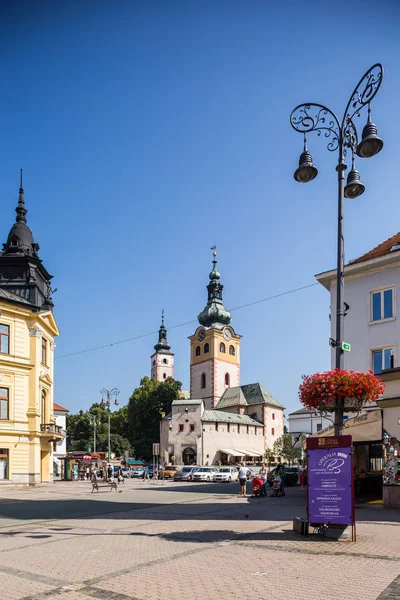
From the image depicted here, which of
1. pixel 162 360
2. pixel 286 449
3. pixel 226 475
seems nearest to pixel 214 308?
pixel 286 449

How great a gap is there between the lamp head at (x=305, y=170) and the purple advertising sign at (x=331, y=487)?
609 centimetres

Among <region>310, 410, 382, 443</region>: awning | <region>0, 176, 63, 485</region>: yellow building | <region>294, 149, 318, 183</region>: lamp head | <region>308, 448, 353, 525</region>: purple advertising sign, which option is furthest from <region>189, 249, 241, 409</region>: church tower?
<region>294, 149, 318, 183</region>: lamp head

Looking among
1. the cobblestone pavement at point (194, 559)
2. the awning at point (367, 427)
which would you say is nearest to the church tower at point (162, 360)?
the awning at point (367, 427)

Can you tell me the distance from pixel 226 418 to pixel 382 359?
58973 millimetres

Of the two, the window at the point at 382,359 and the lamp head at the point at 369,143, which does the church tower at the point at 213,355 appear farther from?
the lamp head at the point at 369,143

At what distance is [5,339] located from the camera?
37219mm

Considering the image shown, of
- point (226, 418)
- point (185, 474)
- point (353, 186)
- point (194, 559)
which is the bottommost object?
point (185, 474)

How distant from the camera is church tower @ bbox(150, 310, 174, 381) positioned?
135750 millimetres

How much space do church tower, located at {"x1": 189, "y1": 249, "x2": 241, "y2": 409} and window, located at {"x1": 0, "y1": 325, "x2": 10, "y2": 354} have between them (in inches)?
2516

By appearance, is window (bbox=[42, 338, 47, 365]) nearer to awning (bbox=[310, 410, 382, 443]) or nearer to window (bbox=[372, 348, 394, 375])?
window (bbox=[372, 348, 394, 375])

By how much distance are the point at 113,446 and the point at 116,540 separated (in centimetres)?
7709

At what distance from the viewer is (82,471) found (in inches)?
1950

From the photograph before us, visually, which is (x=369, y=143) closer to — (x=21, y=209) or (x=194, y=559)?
(x=194, y=559)

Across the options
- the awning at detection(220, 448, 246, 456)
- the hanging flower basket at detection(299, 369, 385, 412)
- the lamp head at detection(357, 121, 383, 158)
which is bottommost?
the awning at detection(220, 448, 246, 456)
